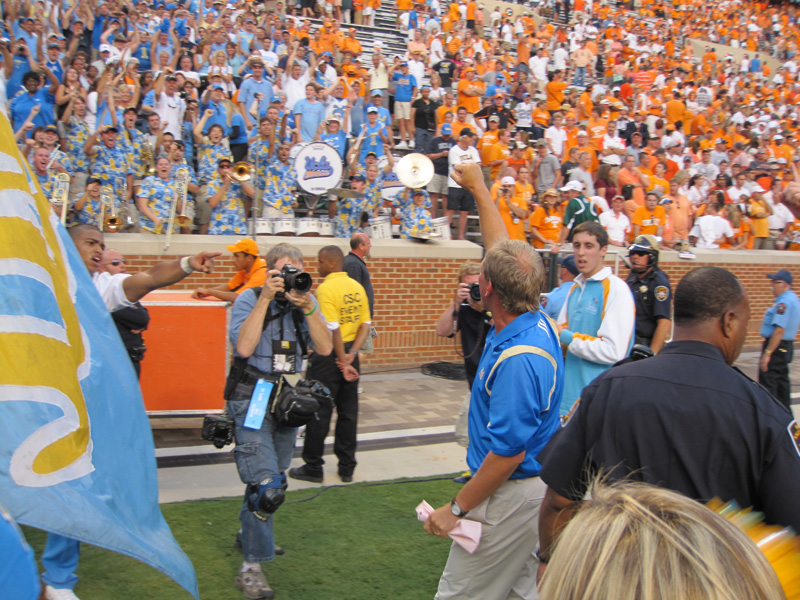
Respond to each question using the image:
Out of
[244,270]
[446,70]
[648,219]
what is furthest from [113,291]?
[446,70]

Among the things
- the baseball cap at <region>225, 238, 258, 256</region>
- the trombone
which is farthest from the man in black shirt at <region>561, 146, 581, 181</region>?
the baseball cap at <region>225, 238, 258, 256</region>

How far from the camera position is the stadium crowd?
10.8 metres

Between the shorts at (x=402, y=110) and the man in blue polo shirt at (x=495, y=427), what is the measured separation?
13.6 metres

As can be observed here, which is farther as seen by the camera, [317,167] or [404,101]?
[404,101]

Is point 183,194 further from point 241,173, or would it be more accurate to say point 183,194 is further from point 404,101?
point 404,101

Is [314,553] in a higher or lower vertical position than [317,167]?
lower

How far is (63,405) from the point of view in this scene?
2631 millimetres

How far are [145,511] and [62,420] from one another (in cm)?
68

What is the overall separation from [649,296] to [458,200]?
294 inches

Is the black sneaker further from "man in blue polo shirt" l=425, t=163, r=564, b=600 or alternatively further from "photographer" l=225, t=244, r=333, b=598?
"man in blue polo shirt" l=425, t=163, r=564, b=600

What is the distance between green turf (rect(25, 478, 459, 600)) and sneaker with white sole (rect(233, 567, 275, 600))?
0.09 m

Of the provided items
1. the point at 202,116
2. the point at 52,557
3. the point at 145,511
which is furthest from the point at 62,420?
the point at 202,116

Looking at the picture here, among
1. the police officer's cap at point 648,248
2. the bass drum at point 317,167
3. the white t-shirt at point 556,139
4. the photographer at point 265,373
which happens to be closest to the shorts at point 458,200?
the bass drum at point 317,167

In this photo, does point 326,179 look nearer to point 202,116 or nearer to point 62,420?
point 202,116
